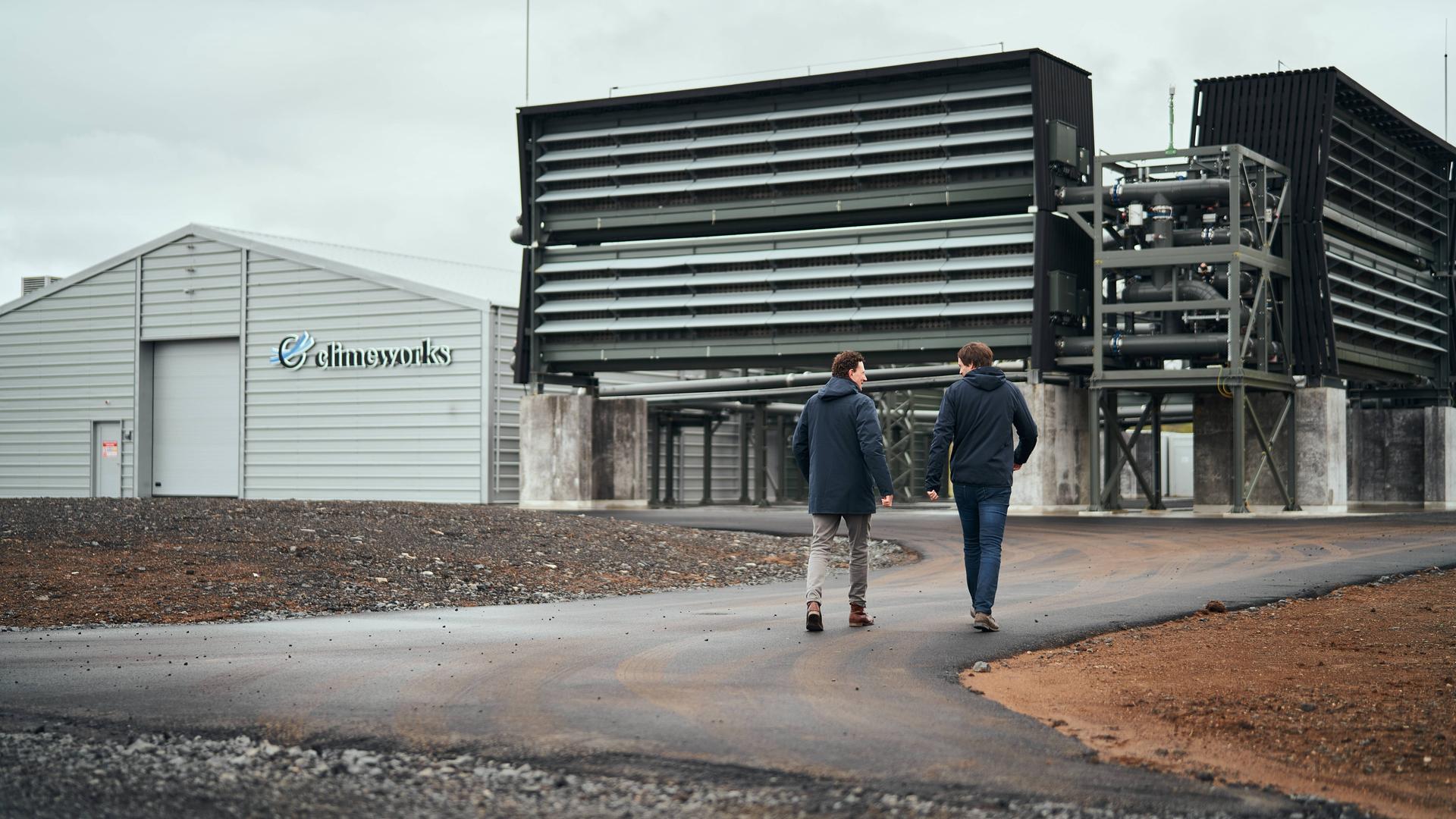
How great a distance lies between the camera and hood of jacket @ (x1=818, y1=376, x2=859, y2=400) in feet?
35.8

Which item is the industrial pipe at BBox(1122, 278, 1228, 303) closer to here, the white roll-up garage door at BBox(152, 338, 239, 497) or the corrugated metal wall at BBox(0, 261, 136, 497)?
the white roll-up garage door at BBox(152, 338, 239, 497)

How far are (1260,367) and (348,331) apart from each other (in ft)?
87.5

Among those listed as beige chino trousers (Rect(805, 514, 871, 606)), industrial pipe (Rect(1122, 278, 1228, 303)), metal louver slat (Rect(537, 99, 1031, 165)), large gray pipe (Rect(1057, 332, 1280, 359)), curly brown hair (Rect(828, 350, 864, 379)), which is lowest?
beige chino trousers (Rect(805, 514, 871, 606))

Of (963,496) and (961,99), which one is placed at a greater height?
(961,99)

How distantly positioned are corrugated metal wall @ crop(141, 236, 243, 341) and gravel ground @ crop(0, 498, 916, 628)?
2772 cm

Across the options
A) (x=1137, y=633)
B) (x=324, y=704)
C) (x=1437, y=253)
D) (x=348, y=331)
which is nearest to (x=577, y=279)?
(x=348, y=331)

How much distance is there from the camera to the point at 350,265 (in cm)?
4691

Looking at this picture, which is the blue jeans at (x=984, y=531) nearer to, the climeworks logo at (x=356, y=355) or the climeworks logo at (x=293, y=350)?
the climeworks logo at (x=356, y=355)

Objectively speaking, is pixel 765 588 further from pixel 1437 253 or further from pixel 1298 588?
pixel 1437 253

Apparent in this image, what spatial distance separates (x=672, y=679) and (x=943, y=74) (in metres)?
32.3

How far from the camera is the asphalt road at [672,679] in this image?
5.85 m

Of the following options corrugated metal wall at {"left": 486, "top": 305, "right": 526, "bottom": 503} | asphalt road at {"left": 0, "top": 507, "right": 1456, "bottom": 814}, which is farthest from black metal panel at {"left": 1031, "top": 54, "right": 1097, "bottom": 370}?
asphalt road at {"left": 0, "top": 507, "right": 1456, "bottom": 814}

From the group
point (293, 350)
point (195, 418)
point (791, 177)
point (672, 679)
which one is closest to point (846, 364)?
point (672, 679)

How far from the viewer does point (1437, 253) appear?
1859 inches
